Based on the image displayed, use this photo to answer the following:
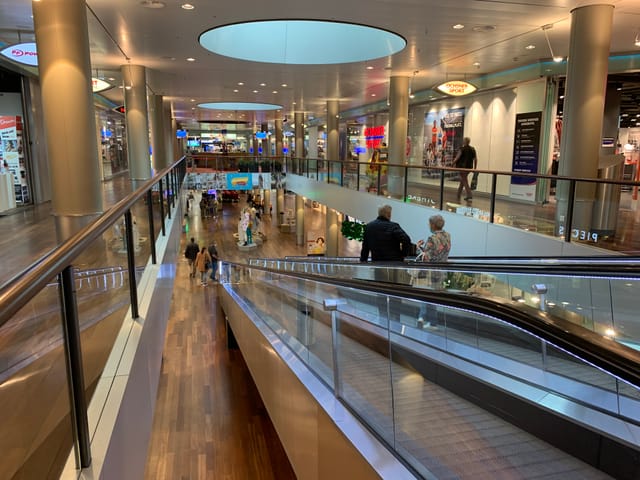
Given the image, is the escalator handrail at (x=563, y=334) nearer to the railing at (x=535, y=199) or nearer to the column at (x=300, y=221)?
the railing at (x=535, y=199)

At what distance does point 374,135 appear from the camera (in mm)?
22922

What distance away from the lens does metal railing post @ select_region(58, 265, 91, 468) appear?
1.58 meters

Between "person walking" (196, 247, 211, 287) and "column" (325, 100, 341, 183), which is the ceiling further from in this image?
"person walking" (196, 247, 211, 287)

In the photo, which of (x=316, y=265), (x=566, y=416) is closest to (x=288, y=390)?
(x=566, y=416)

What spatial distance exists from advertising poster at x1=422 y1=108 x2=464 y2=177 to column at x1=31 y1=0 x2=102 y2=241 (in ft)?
41.2

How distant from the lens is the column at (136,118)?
1163cm

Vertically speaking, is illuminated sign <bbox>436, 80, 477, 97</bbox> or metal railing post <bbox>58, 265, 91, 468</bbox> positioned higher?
illuminated sign <bbox>436, 80, 477, 97</bbox>

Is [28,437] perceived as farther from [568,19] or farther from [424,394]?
[568,19]

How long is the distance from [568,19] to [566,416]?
25.0 ft

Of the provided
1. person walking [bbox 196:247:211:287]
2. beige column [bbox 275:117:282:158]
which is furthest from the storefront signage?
beige column [bbox 275:117:282:158]

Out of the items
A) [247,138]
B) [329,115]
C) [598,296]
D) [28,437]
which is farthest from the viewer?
[247,138]

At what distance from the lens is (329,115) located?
20.8 meters

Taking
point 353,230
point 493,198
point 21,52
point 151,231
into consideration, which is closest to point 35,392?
point 151,231

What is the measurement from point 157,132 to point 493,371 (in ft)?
54.7
